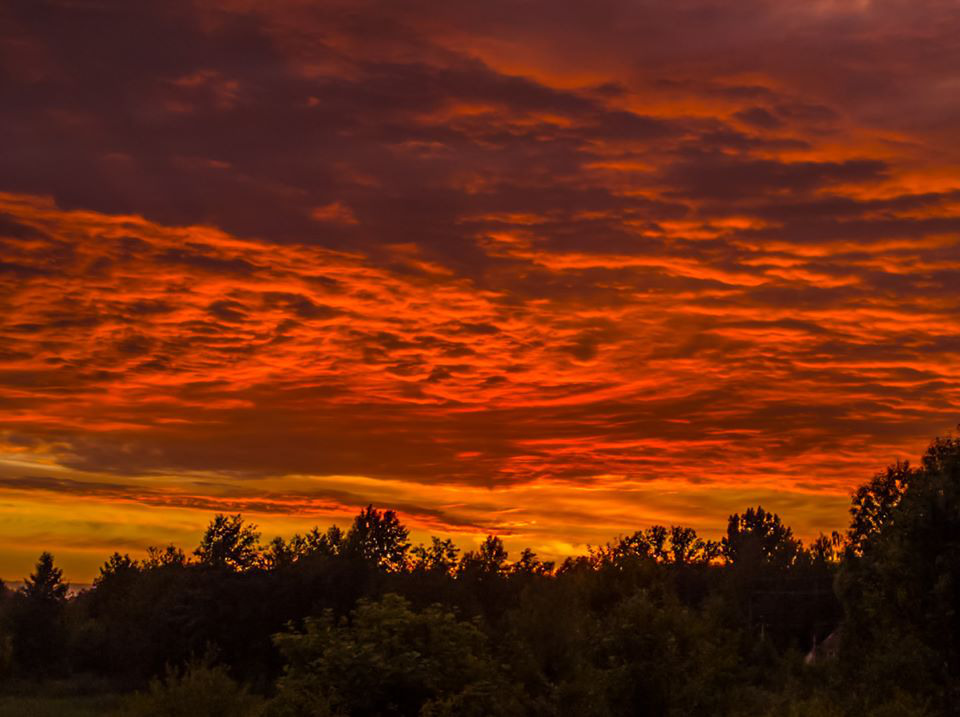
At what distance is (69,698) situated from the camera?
70562mm

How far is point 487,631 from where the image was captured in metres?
44.0

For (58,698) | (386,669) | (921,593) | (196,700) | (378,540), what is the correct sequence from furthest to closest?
(378,540) → (58,698) → (196,700) → (921,593) → (386,669)

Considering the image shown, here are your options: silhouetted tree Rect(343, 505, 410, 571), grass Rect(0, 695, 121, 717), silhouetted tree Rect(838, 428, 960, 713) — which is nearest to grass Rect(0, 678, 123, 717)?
grass Rect(0, 695, 121, 717)

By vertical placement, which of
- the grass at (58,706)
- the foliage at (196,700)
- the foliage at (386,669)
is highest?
the foliage at (386,669)

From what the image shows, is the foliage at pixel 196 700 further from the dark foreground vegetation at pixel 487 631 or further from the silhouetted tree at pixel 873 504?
the silhouetted tree at pixel 873 504

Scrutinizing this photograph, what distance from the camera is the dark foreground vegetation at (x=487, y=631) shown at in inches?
803

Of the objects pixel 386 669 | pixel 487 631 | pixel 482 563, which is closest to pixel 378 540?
pixel 482 563

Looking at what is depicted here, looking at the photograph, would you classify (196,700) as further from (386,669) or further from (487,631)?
(386,669)

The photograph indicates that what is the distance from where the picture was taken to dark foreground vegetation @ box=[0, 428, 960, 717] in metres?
20.4

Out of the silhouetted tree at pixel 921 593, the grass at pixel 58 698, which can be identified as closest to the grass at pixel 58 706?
the grass at pixel 58 698

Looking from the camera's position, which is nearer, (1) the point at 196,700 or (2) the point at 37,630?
(1) the point at 196,700

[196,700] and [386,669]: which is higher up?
[386,669]

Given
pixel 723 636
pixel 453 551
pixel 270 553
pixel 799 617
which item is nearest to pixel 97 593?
pixel 270 553

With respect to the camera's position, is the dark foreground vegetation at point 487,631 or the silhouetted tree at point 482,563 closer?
the dark foreground vegetation at point 487,631
